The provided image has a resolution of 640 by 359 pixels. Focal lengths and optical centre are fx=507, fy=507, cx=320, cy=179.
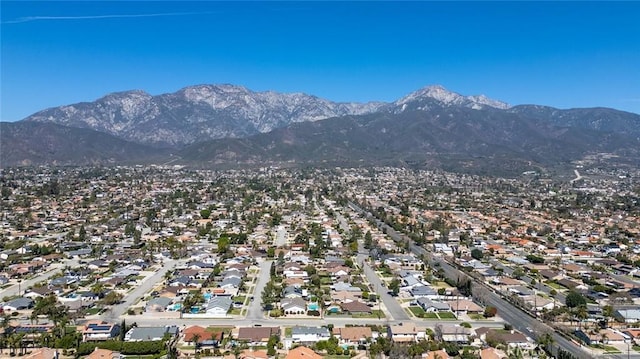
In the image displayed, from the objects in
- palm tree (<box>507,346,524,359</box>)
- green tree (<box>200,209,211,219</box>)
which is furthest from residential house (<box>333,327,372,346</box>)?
green tree (<box>200,209,211,219</box>)

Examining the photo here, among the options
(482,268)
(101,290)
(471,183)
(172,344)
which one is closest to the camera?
(172,344)

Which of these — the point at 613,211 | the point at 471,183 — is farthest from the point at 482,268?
the point at 471,183

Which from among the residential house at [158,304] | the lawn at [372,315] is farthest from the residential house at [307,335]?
the residential house at [158,304]

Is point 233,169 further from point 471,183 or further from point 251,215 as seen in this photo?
point 251,215

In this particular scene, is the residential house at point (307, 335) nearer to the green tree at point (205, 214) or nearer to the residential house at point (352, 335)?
the residential house at point (352, 335)

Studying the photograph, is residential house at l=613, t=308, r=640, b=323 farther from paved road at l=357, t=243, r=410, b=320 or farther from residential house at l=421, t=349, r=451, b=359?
residential house at l=421, t=349, r=451, b=359

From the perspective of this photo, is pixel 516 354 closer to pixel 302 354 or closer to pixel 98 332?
pixel 302 354

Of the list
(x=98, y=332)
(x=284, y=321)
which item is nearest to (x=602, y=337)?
(x=284, y=321)
